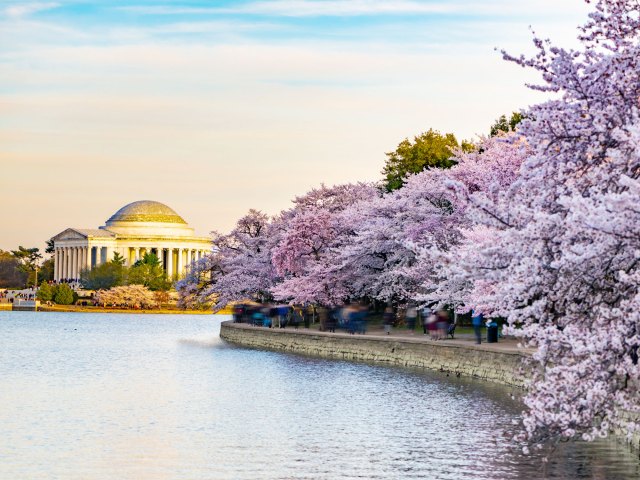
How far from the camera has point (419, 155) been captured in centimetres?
9100

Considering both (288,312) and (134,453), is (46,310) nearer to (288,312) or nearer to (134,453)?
(288,312)

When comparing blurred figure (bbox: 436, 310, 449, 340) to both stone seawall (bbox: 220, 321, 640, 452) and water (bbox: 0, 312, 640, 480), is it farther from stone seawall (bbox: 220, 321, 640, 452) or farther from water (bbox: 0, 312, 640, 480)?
water (bbox: 0, 312, 640, 480)

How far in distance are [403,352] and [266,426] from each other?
20714mm

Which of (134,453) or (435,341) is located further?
(435,341)

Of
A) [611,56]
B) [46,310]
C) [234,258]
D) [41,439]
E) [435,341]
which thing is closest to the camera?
[611,56]

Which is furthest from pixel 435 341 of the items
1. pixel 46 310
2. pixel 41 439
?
pixel 46 310

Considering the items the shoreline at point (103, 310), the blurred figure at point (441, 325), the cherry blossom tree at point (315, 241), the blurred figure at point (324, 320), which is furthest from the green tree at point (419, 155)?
the shoreline at point (103, 310)

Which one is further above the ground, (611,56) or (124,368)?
(611,56)

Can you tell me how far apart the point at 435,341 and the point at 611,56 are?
35.2 metres

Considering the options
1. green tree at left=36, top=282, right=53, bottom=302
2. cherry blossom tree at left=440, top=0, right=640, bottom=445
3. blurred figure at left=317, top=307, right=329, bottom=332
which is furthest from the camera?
green tree at left=36, top=282, right=53, bottom=302

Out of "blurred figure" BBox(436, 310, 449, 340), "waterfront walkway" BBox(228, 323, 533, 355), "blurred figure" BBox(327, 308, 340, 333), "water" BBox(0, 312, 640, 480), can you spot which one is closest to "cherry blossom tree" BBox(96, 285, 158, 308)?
"blurred figure" BBox(327, 308, 340, 333)

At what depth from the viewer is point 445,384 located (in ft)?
145

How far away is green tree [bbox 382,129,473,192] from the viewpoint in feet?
292

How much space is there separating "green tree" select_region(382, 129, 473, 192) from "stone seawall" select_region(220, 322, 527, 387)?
19237mm
